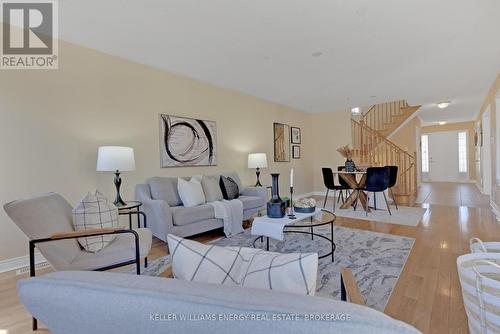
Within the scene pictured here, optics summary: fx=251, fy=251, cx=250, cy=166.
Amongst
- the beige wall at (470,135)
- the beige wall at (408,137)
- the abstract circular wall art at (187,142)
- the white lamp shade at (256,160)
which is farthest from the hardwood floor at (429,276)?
the beige wall at (470,135)

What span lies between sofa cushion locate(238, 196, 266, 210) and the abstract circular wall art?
3.12 ft

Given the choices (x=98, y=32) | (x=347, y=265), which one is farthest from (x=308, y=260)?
(x=98, y=32)

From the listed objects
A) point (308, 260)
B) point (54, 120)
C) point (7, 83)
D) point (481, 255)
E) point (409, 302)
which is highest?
point (7, 83)

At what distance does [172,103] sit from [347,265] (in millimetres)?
3168

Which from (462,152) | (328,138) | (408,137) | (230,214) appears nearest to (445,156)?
(462,152)

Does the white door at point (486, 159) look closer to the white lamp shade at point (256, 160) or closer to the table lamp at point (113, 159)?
the white lamp shade at point (256, 160)

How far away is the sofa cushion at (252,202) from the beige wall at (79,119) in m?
0.91

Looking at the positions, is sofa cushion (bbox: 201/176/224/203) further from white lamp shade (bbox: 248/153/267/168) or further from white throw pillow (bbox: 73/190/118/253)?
white throw pillow (bbox: 73/190/118/253)

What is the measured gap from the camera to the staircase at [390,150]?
21.2 ft

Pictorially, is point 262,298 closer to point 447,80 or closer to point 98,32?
point 98,32

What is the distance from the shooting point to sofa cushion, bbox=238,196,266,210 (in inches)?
147

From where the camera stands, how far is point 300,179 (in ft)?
21.6

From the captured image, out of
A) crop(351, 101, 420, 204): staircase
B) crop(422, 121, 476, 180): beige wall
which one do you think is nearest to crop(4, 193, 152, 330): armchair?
crop(351, 101, 420, 204): staircase

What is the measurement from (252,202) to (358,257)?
5.54ft
